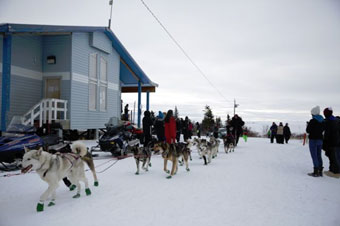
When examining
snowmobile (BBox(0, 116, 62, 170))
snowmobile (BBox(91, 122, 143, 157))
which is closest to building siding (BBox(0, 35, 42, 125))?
snowmobile (BBox(0, 116, 62, 170))

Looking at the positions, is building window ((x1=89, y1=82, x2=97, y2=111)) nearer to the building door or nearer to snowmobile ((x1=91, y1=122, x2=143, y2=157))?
the building door

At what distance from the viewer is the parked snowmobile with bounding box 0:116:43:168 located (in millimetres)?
6293

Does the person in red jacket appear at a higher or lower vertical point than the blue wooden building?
lower

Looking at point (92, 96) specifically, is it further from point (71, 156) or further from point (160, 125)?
point (71, 156)

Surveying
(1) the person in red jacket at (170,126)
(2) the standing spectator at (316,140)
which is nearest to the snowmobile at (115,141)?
(1) the person in red jacket at (170,126)

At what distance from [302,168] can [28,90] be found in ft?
45.1

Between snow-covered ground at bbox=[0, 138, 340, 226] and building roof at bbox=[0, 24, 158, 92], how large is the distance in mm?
7018

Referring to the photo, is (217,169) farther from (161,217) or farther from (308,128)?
(161,217)

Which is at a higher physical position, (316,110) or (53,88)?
(53,88)

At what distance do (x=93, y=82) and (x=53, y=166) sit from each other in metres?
12.1

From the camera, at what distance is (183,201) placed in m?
4.43

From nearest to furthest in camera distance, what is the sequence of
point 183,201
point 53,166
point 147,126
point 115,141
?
point 53,166 < point 183,201 < point 115,141 < point 147,126

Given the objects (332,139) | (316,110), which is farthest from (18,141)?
(332,139)

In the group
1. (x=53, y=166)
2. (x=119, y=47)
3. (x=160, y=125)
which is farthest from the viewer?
(x=119, y=47)
